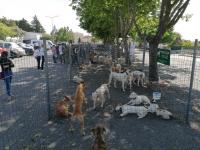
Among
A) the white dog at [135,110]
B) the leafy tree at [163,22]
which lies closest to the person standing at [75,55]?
the leafy tree at [163,22]

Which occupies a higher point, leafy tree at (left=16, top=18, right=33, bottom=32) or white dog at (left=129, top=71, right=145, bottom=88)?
leafy tree at (left=16, top=18, right=33, bottom=32)

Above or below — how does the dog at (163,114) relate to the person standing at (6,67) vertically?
below

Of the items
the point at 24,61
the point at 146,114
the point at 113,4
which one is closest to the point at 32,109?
Answer: the point at 24,61

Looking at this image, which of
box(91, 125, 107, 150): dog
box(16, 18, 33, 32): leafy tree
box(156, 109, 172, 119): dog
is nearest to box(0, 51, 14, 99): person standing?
box(156, 109, 172, 119): dog

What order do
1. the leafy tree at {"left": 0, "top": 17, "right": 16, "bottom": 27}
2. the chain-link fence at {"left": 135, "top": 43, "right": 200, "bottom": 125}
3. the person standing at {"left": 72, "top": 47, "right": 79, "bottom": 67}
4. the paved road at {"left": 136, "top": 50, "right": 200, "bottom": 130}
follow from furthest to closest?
the leafy tree at {"left": 0, "top": 17, "right": 16, "bottom": 27}, the person standing at {"left": 72, "top": 47, "right": 79, "bottom": 67}, the paved road at {"left": 136, "top": 50, "right": 200, "bottom": 130}, the chain-link fence at {"left": 135, "top": 43, "right": 200, "bottom": 125}

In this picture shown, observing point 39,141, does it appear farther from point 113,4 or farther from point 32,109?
point 113,4

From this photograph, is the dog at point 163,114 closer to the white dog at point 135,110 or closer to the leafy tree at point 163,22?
the white dog at point 135,110

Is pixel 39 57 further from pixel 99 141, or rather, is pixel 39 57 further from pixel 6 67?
pixel 99 141

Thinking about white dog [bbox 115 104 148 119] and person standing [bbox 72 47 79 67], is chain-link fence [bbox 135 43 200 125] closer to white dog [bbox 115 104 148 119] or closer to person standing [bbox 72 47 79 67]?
white dog [bbox 115 104 148 119]

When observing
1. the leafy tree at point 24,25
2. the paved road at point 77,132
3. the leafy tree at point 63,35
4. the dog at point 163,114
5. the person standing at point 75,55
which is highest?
the leafy tree at point 24,25

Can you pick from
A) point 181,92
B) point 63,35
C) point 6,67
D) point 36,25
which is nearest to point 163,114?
point 181,92

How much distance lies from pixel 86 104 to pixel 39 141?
3735 millimetres

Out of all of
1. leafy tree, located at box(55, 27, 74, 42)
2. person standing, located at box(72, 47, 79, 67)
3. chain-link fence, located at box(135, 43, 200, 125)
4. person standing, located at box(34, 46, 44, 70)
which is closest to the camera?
chain-link fence, located at box(135, 43, 200, 125)

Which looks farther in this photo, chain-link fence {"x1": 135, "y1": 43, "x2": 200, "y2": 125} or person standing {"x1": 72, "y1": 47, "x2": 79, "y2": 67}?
person standing {"x1": 72, "y1": 47, "x2": 79, "y2": 67}
